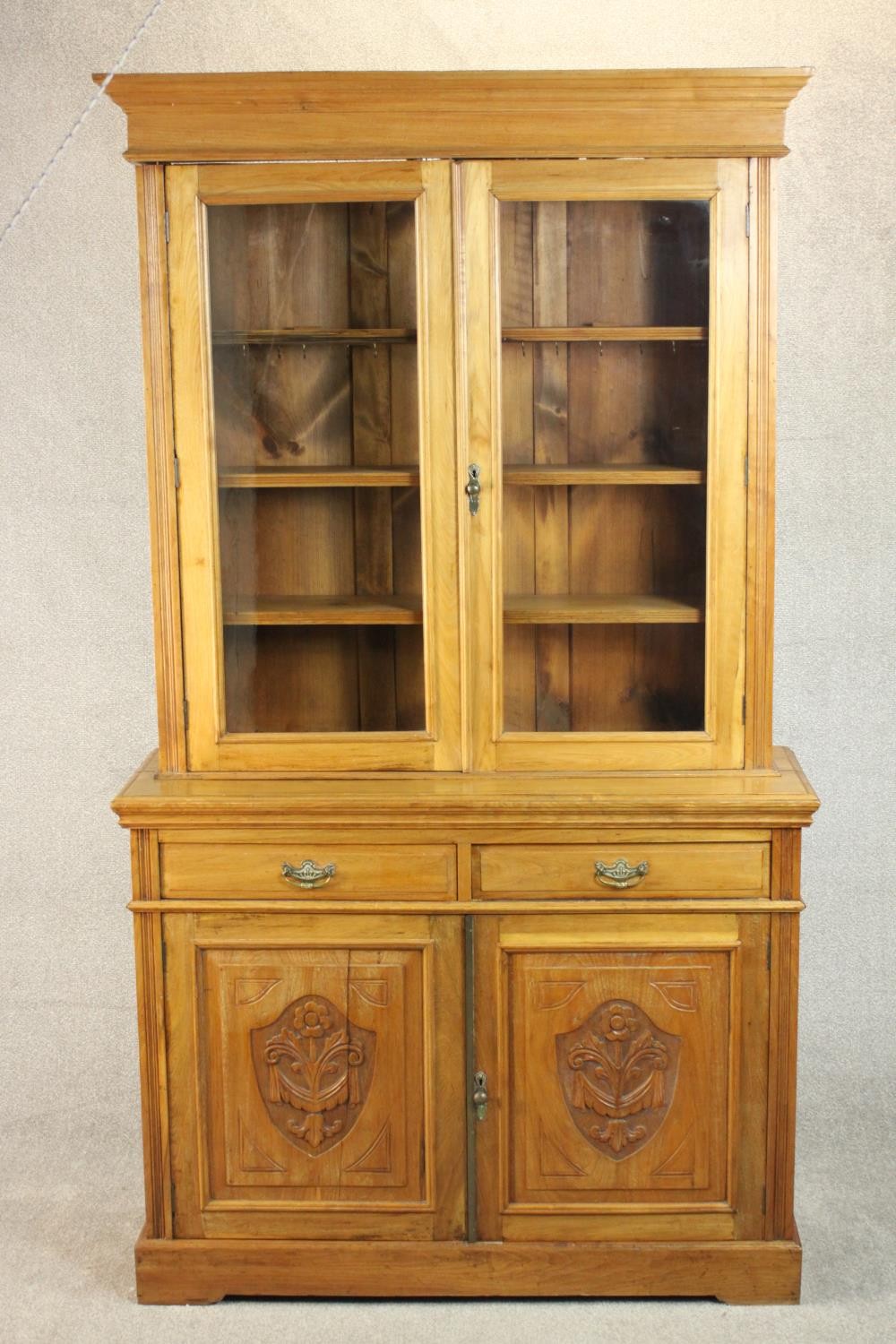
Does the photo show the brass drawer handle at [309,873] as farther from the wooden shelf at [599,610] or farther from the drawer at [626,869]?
the wooden shelf at [599,610]

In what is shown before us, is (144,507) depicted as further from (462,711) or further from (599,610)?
(599,610)

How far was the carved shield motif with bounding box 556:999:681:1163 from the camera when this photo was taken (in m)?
2.43

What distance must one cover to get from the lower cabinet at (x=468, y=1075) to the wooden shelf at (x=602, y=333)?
0.91 meters

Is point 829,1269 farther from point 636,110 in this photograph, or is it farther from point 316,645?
point 636,110

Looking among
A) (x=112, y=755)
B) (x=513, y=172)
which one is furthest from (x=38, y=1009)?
(x=513, y=172)

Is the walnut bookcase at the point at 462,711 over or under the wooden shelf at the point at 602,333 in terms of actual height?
under

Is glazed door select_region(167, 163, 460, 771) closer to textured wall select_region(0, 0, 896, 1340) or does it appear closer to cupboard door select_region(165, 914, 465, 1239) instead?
cupboard door select_region(165, 914, 465, 1239)

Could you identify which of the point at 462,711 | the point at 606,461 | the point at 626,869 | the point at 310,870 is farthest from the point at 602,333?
the point at 310,870

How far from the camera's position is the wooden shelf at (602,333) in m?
2.40

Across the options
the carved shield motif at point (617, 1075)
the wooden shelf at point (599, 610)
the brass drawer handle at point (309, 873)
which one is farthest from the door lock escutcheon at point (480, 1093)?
the wooden shelf at point (599, 610)

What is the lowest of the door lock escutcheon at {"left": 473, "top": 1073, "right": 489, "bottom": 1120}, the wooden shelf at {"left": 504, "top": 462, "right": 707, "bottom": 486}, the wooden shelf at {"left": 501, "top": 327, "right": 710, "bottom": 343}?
the door lock escutcheon at {"left": 473, "top": 1073, "right": 489, "bottom": 1120}

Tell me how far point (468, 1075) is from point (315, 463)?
1022mm

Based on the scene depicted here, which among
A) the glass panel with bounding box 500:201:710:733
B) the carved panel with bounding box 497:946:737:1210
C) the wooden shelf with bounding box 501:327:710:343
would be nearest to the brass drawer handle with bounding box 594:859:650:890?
the carved panel with bounding box 497:946:737:1210

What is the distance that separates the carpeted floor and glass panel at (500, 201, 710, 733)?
949 mm
